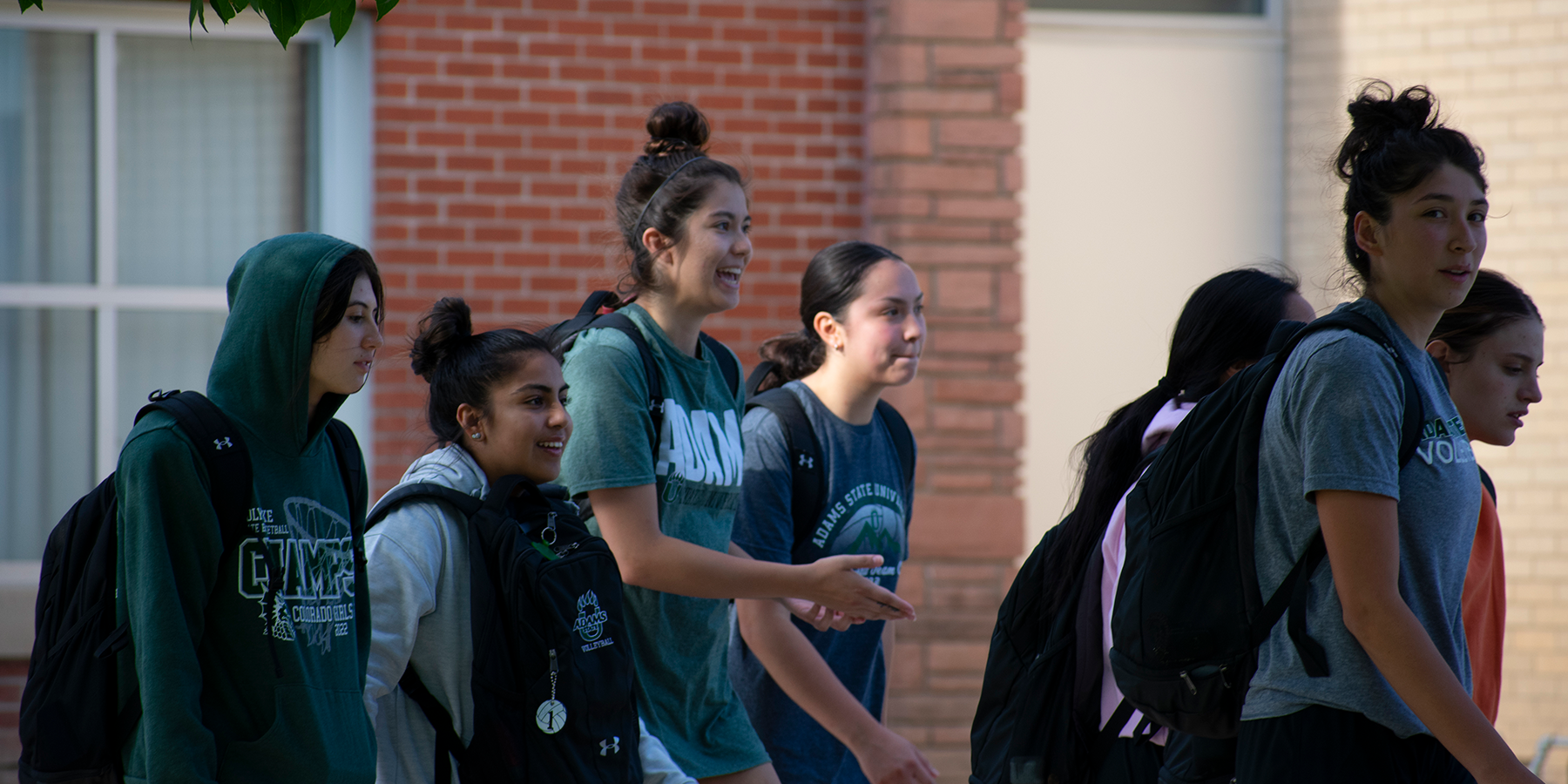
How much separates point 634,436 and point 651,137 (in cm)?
94

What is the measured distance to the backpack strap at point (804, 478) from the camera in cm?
377

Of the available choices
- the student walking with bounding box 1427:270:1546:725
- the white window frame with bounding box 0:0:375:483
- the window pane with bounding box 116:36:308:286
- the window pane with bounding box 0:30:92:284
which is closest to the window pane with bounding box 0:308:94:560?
the white window frame with bounding box 0:0:375:483

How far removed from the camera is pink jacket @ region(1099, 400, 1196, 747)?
2795 millimetres

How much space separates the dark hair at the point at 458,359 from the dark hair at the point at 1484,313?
2011 mm

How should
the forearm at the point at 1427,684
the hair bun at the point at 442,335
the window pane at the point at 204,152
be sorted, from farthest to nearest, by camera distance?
the window pane at the point at 204,152, the hair bun at the point at 442,335, the forearm at the point at 1427,684

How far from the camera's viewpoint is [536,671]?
281 centimetres

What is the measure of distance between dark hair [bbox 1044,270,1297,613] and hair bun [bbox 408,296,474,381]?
4.59 ft

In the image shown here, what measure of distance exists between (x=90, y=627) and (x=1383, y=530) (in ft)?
6.82

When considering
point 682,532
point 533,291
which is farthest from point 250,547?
point 533,291

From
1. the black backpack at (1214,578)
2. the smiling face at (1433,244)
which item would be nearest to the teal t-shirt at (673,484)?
the black backpack at (1214,578)

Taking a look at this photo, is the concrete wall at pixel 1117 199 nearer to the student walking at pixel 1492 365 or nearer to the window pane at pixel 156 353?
the student walking at pixel 1492 365

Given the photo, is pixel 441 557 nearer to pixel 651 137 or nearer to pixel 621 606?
pixel 621 606

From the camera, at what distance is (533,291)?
586 centimetres

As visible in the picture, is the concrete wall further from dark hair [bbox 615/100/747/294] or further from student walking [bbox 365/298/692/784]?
student walking [bbox 365/298/692/784]
